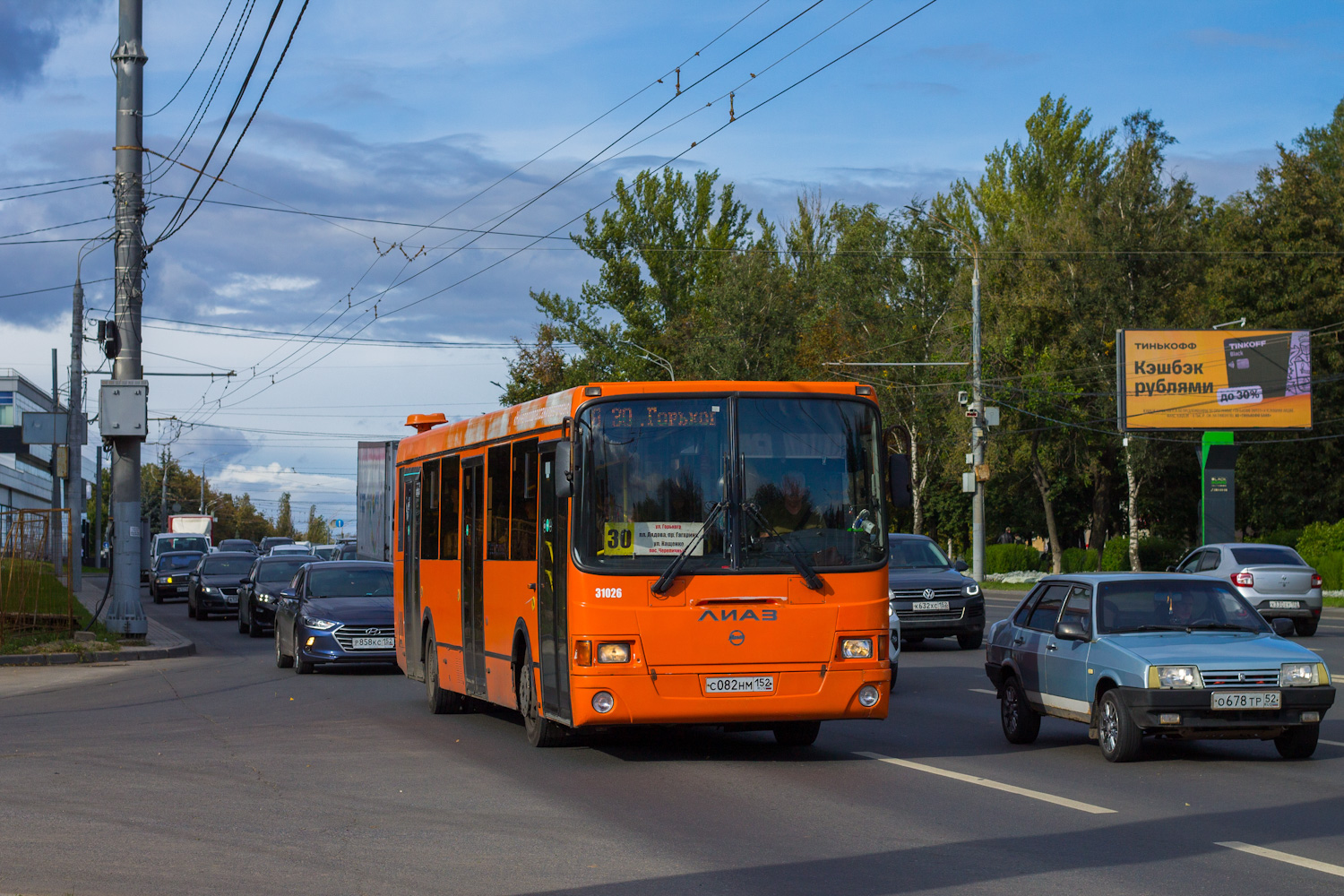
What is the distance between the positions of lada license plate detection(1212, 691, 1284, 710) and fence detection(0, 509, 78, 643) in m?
17.9

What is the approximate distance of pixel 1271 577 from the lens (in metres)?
27.8

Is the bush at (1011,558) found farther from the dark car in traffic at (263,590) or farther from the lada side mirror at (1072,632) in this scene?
the lada side mirror at (1072,632)

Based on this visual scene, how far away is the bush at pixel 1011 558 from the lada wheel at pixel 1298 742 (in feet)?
171

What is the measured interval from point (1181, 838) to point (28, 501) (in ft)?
327

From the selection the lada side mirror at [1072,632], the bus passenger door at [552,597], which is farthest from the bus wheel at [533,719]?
the lada side mirror at [1072,632]

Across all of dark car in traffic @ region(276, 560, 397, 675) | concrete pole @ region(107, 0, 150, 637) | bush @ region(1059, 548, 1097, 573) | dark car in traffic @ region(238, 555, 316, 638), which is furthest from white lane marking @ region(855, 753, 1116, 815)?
bush @ region(1059, 548, 1097, 573)

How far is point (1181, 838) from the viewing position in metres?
8.27

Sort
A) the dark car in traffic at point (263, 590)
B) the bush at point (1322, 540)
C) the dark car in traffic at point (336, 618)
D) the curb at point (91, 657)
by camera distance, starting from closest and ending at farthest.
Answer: the dark car in traffic at point (336, 618), the curb at point (91, 657), the dark car in traffic at point (263, 590), the bush at point (1322, 540)

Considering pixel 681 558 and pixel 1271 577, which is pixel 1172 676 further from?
pixel 1271 577

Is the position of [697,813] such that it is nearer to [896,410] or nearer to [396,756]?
[396,756]

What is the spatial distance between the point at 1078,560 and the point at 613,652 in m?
56.1

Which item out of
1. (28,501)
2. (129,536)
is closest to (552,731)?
(129,536)

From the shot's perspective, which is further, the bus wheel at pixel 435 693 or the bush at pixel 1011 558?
the bush at pixel 1011 558

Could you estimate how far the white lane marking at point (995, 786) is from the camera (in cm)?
934
